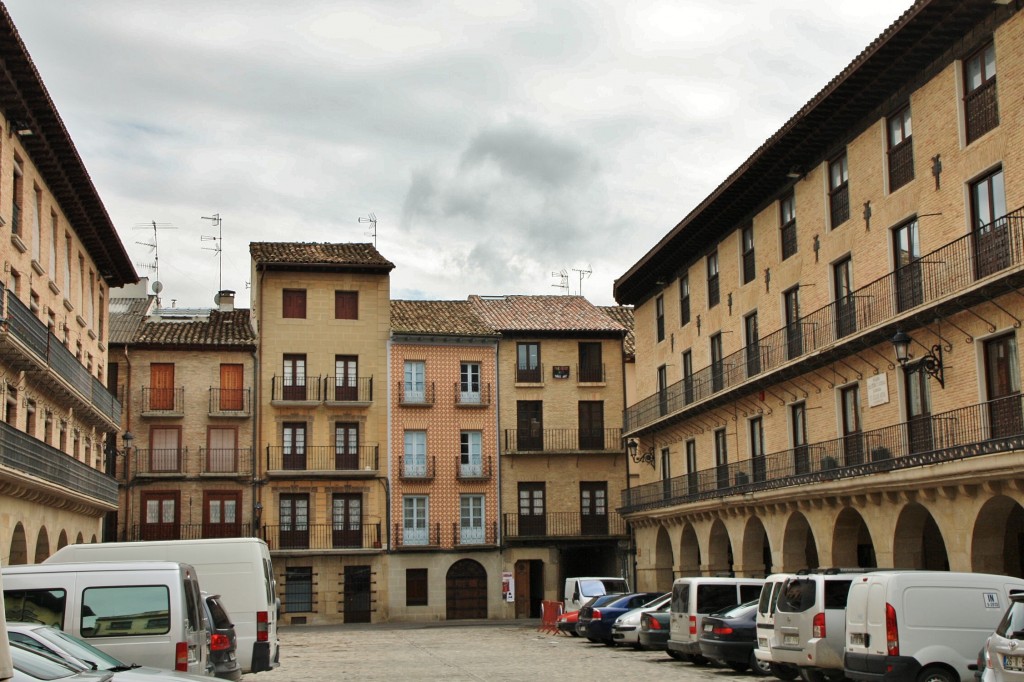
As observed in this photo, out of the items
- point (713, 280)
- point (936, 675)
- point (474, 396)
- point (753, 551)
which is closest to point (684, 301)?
point (713, 280)

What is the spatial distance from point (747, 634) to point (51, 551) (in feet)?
62.8

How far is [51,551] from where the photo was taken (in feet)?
112

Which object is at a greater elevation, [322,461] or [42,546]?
[322,461]

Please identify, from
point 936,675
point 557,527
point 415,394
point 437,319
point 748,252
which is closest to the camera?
point 936,675

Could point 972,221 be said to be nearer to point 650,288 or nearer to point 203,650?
point 203,650

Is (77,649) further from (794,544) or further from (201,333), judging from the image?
(201,333)

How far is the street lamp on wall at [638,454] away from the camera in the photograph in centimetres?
4803

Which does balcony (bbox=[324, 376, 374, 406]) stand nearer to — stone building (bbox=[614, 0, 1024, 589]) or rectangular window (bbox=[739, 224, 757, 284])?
stone building (bbox=[614, 0, 1024, 589])

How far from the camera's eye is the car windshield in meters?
12.4

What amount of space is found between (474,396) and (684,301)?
1454 centimetres

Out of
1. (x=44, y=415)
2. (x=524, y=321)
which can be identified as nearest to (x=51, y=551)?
(x=44, y=415)

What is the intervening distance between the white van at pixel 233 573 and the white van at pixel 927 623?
9.55m

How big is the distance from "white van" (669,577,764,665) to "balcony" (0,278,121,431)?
49.0ft

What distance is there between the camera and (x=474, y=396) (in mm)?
55906
